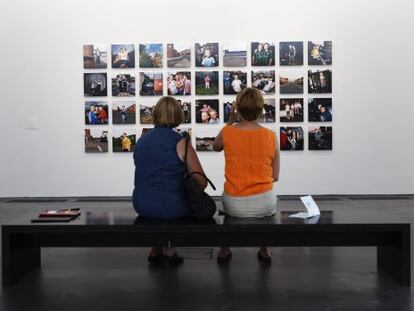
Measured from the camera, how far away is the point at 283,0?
31.3 feet

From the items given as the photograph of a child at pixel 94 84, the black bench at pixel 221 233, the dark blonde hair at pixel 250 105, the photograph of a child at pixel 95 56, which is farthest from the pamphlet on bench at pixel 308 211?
the photograph of a child at pixel 95 56

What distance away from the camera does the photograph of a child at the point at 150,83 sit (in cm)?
961

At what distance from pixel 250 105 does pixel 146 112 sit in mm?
5350

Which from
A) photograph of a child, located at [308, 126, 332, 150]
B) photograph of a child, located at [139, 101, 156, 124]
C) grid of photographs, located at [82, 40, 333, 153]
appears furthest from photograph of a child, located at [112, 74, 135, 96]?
photograph of a child, located at [308, 126, 332, 150]

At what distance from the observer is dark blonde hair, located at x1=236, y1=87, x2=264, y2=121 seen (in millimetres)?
4516

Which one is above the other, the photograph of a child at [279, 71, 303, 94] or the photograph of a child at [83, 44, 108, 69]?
the photograph of a child at [83, 44, 108, 69]

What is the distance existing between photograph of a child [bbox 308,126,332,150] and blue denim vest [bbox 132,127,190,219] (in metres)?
5.53

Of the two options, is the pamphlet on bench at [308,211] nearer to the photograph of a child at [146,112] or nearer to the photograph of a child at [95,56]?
the photograph of a child at [146,112]

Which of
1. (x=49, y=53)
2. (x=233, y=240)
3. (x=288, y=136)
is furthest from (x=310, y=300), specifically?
(x=49, y=53)

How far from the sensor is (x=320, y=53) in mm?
9547

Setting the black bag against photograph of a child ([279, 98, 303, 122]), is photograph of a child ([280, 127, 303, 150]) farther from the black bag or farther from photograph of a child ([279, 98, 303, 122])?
the black bag

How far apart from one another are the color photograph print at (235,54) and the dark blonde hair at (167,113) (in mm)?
5213

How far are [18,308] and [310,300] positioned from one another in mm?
2042

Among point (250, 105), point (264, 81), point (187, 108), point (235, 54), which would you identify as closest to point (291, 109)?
point (264, 81)
